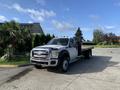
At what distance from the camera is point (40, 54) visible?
1124 cm

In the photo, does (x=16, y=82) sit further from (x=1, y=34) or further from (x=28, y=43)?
(x=28, y=43)

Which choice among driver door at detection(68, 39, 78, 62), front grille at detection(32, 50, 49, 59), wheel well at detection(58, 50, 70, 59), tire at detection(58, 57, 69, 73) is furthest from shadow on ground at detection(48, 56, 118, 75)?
front grille at detection(32, 50, 49, 59)

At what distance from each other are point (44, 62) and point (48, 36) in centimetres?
1406

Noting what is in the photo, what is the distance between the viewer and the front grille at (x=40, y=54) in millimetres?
11087

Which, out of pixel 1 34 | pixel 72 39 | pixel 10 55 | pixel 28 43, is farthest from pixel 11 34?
pixel 72 39

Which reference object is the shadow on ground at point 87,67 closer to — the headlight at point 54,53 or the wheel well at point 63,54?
the wheel well at point 63,54

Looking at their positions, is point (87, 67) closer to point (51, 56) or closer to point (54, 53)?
point (54, 53)

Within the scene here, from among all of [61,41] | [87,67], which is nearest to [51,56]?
[61,41]

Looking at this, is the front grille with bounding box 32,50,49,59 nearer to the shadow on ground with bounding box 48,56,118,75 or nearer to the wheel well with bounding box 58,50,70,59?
the wheel well with bounding box 58,50,70,59

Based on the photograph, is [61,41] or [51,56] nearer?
[51,56]

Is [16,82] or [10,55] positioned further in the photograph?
[10,55]

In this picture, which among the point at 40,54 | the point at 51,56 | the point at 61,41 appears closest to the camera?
the point at 51,56

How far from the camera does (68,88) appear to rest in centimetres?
816

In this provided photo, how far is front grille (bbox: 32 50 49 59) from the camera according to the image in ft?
36.4
